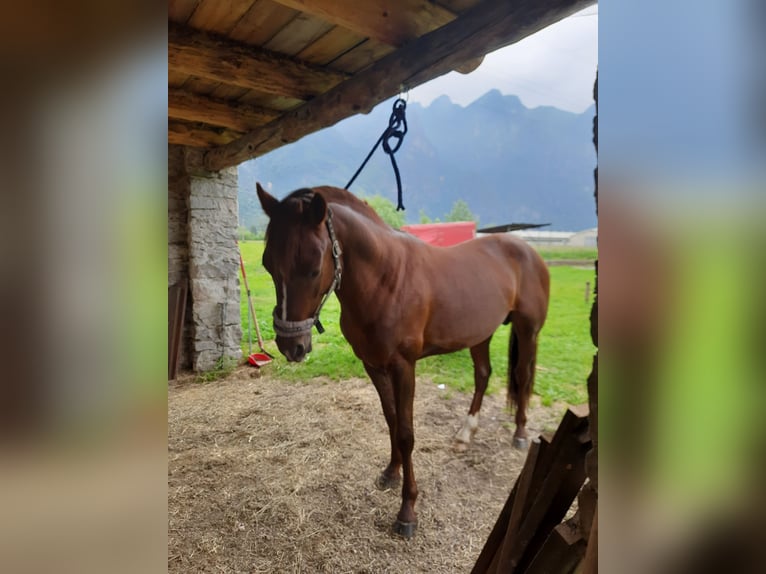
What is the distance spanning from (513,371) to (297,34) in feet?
8.50

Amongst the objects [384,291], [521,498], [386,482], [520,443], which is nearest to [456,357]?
[520,443]

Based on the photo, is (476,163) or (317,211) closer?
(317,211)

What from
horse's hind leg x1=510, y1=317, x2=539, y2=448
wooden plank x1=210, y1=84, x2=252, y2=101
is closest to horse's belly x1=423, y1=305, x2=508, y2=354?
horse's hind leg x1=510, y1=317, x2=539, y2=448

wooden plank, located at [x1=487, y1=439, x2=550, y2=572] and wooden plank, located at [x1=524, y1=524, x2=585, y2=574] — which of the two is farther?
wooden plank, located at [x1=487, y1=439, x2=550, y2=572]

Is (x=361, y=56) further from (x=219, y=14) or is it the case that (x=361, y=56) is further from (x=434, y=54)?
(x=219, y=14)

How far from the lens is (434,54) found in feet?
5.05

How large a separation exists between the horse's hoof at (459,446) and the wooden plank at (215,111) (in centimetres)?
265

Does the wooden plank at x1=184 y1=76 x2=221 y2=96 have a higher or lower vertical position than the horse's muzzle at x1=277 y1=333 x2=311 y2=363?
higher

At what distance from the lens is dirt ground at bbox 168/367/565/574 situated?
1748 mm

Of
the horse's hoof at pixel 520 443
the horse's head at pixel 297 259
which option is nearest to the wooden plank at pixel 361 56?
the horse's head at pixel 297 259

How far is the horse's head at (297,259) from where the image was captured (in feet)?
5.32

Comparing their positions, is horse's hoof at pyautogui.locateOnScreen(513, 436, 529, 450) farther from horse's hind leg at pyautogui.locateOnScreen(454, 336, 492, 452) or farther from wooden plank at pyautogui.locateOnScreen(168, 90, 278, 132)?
wooden plank at pyautogui.locateOnScreen(168, 90, 278, 132)

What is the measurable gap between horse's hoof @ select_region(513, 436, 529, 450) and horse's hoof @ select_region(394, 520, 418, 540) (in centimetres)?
119
